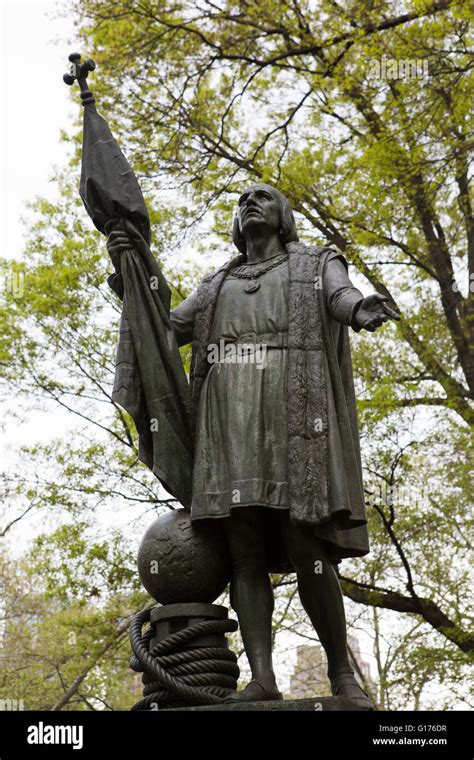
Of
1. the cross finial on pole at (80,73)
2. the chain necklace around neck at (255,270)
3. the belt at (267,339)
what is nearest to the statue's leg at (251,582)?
the belt at (267,339)

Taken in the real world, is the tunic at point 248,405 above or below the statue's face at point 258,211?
below

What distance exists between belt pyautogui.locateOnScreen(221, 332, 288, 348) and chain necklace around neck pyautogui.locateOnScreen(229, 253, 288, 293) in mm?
285

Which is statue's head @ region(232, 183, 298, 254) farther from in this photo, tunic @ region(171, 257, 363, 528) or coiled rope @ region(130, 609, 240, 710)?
coiled rope @ region(130, 609, 240, 710)

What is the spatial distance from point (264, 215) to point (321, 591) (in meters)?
2.01

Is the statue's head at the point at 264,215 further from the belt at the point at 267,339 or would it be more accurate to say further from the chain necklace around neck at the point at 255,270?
the belt at the point at 267,339

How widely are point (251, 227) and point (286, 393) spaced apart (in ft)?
3.52

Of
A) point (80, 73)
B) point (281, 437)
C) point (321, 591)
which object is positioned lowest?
point (321, 591)

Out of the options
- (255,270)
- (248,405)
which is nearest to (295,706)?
(248,405)

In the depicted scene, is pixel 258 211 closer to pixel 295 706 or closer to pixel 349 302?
pixel 349 302

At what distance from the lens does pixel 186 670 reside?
4320 millimetres

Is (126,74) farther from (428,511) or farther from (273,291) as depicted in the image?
(273,291)

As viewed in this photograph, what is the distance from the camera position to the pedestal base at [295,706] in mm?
3955

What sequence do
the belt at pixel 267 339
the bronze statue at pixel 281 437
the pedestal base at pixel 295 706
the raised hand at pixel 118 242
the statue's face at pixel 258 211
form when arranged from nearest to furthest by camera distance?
the pedestal base at pixel 295 706
the bronze statue at pixel 281 437
the belt at pixel 267 339
the raised hand at pixel 118 242
the statue's face at pixel 258 211
